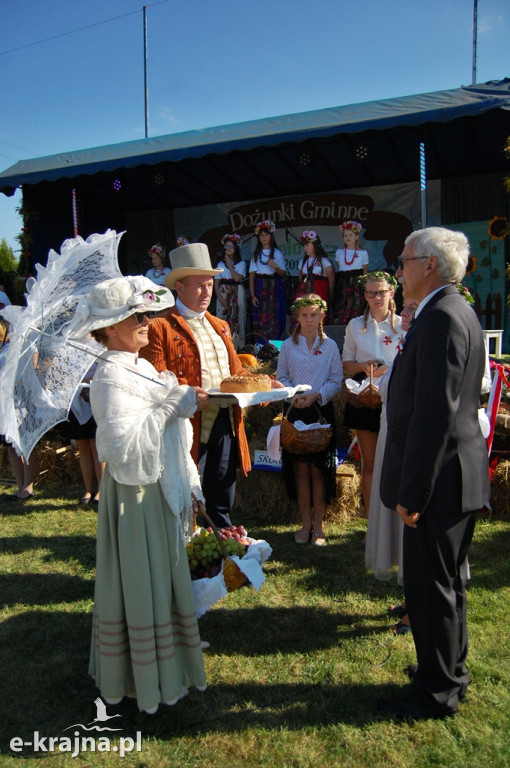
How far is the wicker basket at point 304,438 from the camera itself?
4.38m

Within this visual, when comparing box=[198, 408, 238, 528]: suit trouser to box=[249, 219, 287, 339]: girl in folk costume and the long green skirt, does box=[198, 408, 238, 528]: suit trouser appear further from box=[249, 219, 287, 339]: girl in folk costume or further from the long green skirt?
box=[249, 219, 287, 339]: girl in folk costume

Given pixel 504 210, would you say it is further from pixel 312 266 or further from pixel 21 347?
pixel 21 347

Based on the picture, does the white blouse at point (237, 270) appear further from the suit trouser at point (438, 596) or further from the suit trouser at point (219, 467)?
the suit trouser at point (438, 596)

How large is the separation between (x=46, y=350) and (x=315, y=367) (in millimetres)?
2452

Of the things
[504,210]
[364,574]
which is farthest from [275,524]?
[504,210]

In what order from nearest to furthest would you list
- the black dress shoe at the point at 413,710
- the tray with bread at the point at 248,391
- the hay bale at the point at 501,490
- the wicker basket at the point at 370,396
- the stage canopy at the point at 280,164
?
the black dress shoe at the point at 413,710
the tray with bread at the point at 248,391
the wicker basket at the point at 370,396
the hay bale at the point at 501,490
the stage canopy at the point at 280,164

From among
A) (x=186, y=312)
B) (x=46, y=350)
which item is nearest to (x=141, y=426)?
(x=46, y=350)

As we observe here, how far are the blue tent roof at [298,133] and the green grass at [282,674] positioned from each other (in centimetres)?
560

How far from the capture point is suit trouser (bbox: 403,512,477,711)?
229cm

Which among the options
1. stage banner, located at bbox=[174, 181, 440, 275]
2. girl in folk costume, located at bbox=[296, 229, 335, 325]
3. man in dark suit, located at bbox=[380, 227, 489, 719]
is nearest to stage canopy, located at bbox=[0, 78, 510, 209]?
stage banner, located at bbox=[174, 181, 440, 275]

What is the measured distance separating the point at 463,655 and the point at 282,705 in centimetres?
86

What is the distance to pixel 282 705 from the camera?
2.58 metres

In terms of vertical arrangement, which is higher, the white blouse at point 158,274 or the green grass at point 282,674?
the white blouse at point 158,274

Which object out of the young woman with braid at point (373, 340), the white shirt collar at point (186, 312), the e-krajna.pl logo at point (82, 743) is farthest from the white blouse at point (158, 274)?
the e-krajna.pl logo at point (82, 743)
